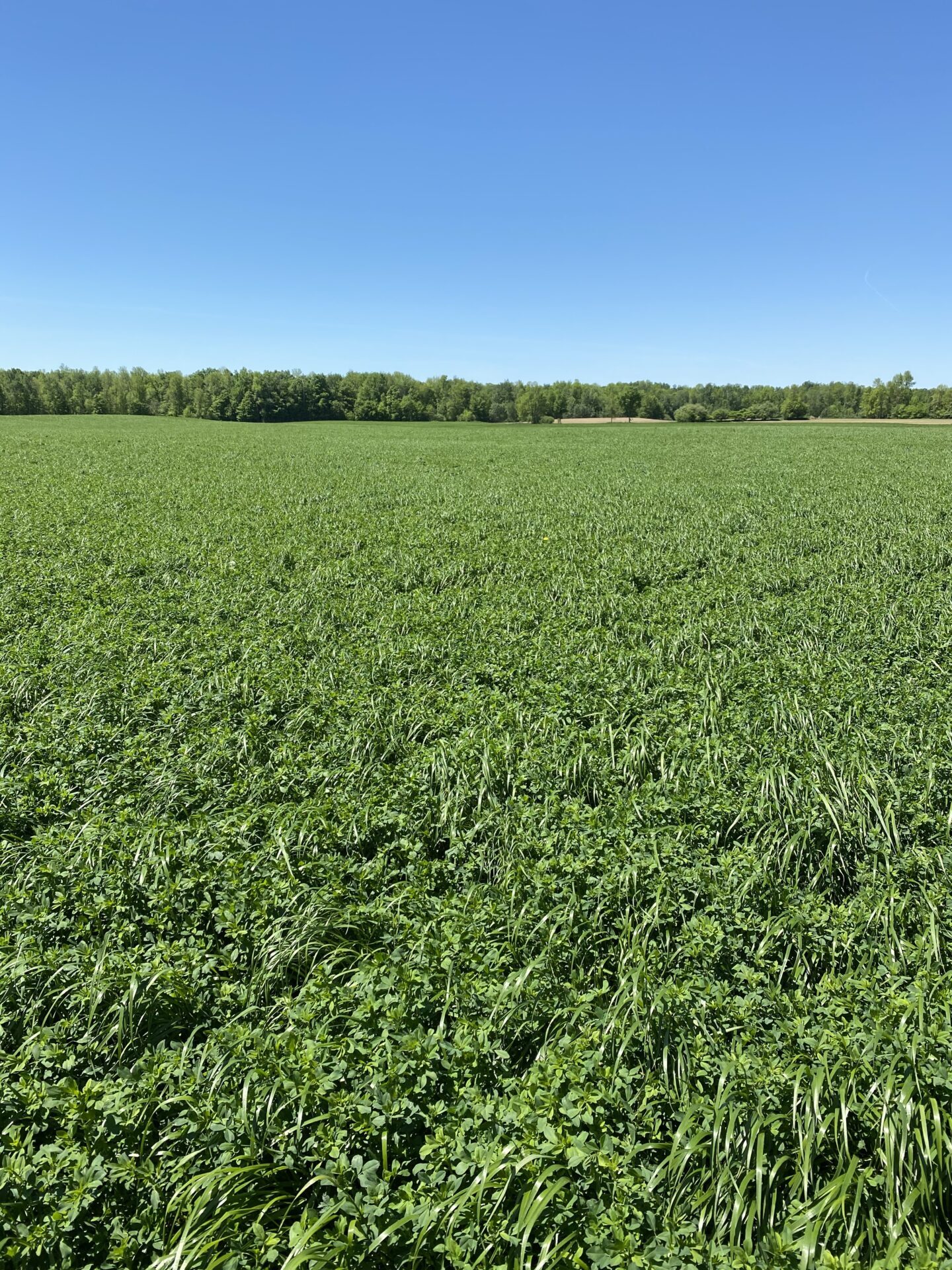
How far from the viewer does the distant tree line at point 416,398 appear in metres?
101

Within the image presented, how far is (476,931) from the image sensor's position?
397 cm

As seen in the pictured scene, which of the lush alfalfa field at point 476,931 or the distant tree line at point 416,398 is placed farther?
the distant tree line at point 416,398

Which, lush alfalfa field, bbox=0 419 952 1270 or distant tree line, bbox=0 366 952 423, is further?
distant tree line, bbox=0 366 952 423

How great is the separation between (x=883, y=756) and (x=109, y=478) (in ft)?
82.7

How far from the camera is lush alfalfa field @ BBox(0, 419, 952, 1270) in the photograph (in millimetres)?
2729

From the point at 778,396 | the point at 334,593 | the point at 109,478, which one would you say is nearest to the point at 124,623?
the point at 334,593

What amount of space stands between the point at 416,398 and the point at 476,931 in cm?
12287

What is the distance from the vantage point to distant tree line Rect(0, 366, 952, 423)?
332 feet

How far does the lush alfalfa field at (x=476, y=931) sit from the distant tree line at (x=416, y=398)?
10180 centimetres

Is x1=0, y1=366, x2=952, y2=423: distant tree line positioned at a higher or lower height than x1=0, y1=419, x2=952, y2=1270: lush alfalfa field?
higher

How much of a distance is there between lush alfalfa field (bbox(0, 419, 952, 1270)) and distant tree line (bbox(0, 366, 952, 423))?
101804 millimetres

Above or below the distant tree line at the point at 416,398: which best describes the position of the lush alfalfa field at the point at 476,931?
below

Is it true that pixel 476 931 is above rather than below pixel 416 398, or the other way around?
below

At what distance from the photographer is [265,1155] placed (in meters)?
2.99
